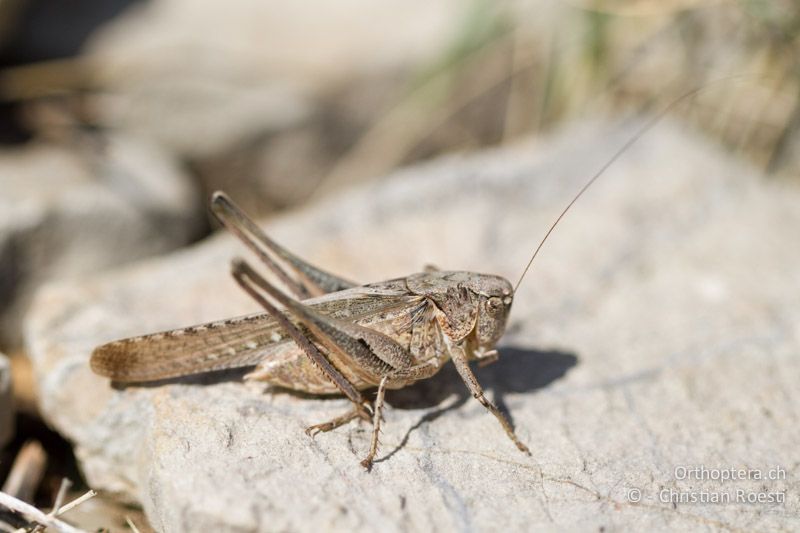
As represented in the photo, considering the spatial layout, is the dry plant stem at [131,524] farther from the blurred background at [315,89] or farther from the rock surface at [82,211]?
the blurred background at [315,89]

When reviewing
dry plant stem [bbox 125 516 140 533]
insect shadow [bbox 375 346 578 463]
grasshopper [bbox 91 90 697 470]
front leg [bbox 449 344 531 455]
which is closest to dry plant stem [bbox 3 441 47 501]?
dry plant stem [bbox 125 516 140 533]

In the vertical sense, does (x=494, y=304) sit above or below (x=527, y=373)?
above

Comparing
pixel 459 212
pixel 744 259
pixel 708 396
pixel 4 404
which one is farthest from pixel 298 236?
pixel 744 259

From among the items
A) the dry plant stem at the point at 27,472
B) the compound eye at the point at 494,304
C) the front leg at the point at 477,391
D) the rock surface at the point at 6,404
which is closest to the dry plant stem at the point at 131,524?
the dry plant stem at the point at 27,472

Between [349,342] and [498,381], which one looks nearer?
[349,342]

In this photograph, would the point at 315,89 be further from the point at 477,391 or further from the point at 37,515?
the point at 37,515

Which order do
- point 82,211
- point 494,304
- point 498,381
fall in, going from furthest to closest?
point 82,211 → point 498,381 → point 494,304

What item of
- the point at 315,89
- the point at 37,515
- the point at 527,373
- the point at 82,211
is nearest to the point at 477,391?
the point at 527,373
